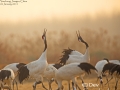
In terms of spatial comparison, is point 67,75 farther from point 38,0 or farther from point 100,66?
point 38,0

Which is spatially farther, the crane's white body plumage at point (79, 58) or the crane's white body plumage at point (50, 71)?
the crane's white body plumage at point (79, 58)

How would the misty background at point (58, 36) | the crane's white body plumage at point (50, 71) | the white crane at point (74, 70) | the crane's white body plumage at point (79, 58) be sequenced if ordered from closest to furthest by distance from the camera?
the white crane at point (74, 70), the crane's white body plumage at point (50, 71), the crane's white body plumage at point (79, 58), the misty background at point (58, 36)

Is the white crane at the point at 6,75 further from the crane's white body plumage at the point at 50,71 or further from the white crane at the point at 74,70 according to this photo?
the white crane at the point at 74,70

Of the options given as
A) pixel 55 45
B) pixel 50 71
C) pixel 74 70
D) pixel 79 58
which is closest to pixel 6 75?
pixel 50 71

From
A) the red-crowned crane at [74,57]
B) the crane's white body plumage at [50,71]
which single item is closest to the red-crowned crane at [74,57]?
the red-crowned crane at [74,57]

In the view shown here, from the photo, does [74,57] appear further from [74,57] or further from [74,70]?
[74,70]

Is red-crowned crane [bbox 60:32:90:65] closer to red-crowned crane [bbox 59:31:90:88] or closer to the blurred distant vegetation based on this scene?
red-crowned crane [bbox 59:31:90:88]

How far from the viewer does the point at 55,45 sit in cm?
803

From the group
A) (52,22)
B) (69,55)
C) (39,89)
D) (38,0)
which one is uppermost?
(38,0)

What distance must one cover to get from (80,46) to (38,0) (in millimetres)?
1374

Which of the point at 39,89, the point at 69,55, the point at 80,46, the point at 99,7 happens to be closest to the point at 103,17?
the point at 99,7

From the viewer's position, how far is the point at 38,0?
25.8 feet

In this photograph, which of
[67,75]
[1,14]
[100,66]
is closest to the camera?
[67,75]

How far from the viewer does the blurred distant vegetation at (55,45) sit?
7.86 meters
